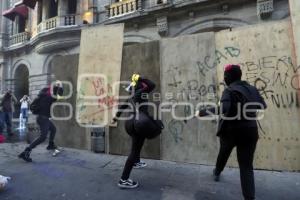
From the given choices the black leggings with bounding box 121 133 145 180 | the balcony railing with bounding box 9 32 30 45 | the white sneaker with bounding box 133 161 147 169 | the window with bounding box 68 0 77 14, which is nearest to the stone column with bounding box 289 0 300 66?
the black leggings with bounding box 121 133 145 180

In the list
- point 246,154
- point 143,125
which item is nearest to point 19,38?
point 143,125

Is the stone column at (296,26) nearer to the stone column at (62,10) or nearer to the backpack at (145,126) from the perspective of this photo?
the backpack at (145,126)

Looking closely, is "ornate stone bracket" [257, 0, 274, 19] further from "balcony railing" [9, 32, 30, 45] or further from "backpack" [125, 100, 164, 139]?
"balcony railing" [9, 32, 30, 45]

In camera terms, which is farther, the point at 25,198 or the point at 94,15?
the point at 94,15

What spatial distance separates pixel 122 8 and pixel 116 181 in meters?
13.0

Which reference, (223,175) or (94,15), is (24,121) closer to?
(94,15)

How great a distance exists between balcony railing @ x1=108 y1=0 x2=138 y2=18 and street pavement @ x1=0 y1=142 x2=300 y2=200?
442 inches

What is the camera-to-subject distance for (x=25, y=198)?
4.06 m

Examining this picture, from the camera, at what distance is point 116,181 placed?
15.4 feet

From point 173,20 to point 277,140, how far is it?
10379 mm

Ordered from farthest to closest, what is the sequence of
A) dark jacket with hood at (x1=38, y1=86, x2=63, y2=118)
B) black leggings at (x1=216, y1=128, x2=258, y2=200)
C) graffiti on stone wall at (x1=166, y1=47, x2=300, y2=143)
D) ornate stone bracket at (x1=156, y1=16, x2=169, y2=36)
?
ornate stone bracket at (x1=156, y1=16, x2=169, y2=36) → dark jacket with hood at (x1=38, y1=86, x2=63, y2=118) → graffiti on stone wall at (x1=166, y1=47, x2=300, y2=143) → black leggings at (x1=216, y1=128, x2=258, y2=200)

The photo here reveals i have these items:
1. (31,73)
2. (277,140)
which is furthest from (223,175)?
(31,73)

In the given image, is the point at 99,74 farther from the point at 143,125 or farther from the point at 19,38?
the point at 19,38

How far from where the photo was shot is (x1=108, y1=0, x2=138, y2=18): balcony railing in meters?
15.8
